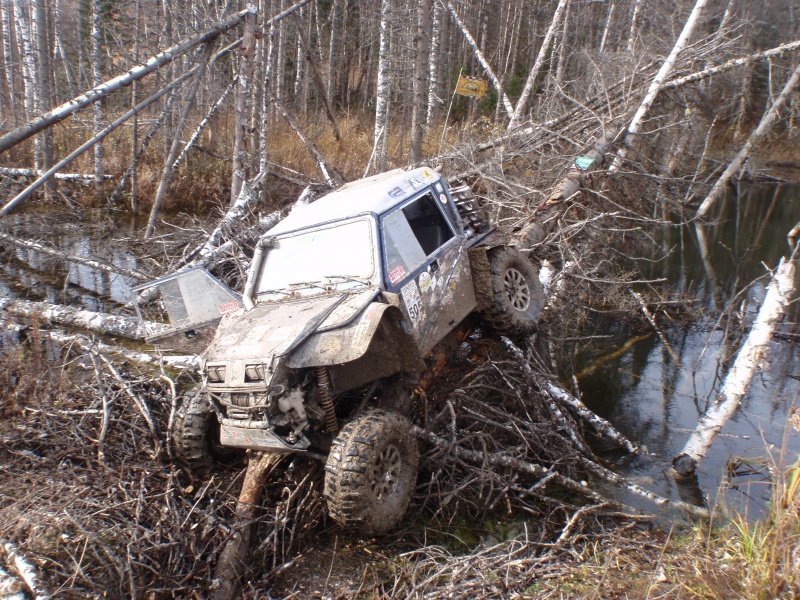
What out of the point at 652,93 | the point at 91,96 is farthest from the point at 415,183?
the point at 652,93

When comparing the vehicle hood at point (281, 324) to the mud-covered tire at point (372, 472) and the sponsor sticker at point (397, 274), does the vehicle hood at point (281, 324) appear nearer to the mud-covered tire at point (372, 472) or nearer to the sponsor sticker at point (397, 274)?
the sponsor sticker at point (397, 274)

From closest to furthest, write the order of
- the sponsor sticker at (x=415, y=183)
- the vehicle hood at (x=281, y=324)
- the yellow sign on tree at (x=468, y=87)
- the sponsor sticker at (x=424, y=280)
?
1. the vehicle hood at (x=281, y=324)
2. the sponsor sticker at (x=424, y=280)
3. the sponsor sticker at (x=415, y=183)
4. the yellow sign on tree at (x=468, y=87)

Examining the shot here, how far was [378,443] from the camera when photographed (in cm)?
411

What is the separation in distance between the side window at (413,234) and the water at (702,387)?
8.73ft

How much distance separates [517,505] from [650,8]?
→ 19.4 meters

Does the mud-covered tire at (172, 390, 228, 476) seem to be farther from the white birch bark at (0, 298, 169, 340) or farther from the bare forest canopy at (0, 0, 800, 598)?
the white birch bark at (0, 298, 169, 340)

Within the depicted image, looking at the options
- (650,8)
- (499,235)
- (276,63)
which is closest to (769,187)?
(650,8)

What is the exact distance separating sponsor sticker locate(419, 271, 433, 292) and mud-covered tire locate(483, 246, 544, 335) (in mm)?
836

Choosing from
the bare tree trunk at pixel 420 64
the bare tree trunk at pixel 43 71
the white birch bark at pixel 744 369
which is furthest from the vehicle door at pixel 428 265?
the bare tree trunk at pixel 43 71

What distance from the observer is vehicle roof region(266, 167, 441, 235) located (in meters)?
5.22

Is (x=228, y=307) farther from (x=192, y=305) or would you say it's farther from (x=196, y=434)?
(x=196, y=434)

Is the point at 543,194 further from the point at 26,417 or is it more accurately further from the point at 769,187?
the point at 769,187

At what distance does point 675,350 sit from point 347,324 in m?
6.34

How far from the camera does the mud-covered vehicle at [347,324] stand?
4.02 m
